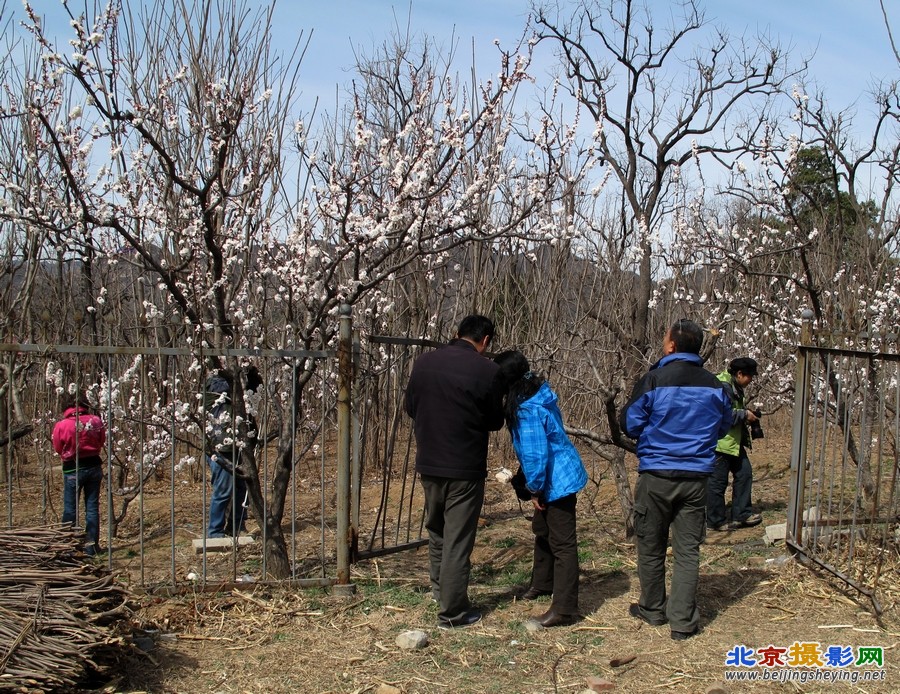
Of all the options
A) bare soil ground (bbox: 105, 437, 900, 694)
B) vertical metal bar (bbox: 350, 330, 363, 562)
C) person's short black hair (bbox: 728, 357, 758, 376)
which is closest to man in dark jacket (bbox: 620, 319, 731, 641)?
bare soil ground (bbox: 105, 437, 900, 694)

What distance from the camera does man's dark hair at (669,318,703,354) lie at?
185 inches

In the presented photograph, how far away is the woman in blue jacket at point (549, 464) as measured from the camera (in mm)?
4609

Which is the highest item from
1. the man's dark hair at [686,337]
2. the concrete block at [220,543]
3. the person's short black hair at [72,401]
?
the man's dark hair at [686,337]

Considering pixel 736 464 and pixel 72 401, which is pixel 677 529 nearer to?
pixel 736 464

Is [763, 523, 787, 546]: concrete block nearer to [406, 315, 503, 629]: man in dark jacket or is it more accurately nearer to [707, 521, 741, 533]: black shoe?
[707, 521, 741, 533]: black shoe

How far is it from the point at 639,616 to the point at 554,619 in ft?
1.85

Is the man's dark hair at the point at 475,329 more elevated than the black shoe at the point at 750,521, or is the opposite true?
the man's dark hair at the point at 475,329

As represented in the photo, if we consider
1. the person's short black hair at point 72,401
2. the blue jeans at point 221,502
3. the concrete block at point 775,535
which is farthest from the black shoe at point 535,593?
the person's short black hair at point 72,401

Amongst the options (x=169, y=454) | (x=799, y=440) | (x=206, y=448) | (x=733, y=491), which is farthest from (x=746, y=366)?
(x=169, y=454)

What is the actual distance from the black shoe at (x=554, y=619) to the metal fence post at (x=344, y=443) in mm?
1283

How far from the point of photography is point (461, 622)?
15.6 ft

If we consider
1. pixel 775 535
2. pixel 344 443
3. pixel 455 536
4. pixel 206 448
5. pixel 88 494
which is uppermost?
pixel 344 443

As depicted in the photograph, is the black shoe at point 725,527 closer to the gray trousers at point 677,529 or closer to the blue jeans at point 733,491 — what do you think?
the blue jeans at point 733,491

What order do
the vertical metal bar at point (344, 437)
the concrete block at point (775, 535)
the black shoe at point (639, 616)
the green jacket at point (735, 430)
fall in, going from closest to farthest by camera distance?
the black shoe at point (639, 616) < the vertical metal bar at point (344, 437) < the concrete block at point (775, 535) < the green jacket at point (735, 430)
